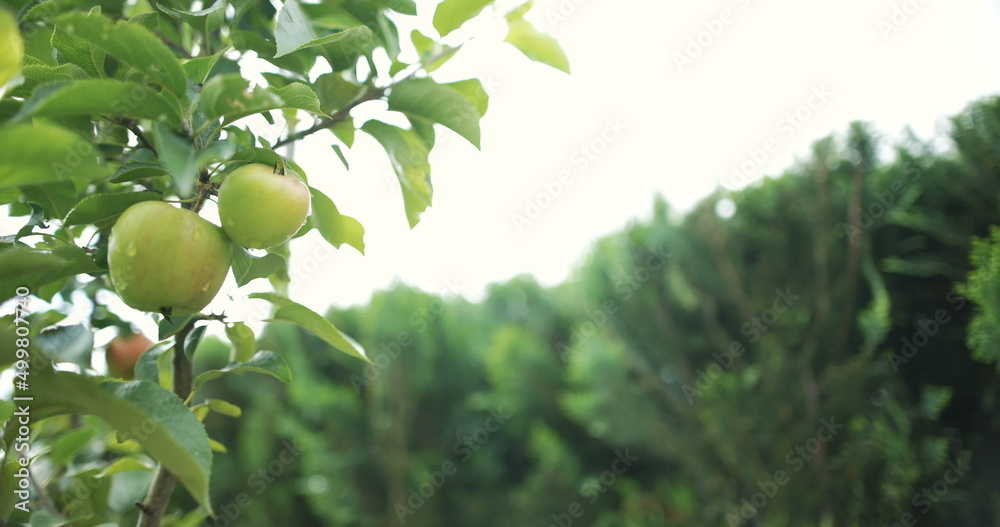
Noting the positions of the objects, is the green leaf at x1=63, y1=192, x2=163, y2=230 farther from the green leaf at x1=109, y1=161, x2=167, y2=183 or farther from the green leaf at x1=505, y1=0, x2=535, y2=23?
the green leaf at x1=505, y1=0, x2=535, y2=23

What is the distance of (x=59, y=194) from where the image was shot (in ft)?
1.50

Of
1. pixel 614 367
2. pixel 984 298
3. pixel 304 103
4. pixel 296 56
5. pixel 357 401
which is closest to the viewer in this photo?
pixel 304 103

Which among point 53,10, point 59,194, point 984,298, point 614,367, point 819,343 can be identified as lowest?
point 614,367

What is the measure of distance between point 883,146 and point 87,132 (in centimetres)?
174

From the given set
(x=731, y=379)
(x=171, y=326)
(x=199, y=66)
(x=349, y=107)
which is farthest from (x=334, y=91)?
(x=731, y=379)

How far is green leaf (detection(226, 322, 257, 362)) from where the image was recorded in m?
0.51

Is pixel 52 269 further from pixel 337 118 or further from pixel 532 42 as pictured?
pixel 532 42

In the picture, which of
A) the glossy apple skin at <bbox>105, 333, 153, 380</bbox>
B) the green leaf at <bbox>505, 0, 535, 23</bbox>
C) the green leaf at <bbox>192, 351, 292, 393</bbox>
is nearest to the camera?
the green leaf at <bbox>192, 351, 292, 393</bbox>

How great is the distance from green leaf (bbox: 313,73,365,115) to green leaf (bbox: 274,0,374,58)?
0.04 meters

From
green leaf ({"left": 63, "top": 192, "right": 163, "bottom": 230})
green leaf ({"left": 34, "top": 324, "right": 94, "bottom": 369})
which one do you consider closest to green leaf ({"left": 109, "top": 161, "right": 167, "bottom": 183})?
green leaf ({"left": 63, "top": 192, "right": 163, "bottom": 230})

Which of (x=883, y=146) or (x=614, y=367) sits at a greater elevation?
(x=883, y=146)

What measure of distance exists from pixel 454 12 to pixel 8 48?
0.33m

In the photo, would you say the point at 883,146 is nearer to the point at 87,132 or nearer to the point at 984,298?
the point at 984,298

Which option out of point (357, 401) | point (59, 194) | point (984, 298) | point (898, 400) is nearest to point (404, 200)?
point (59, 194)
